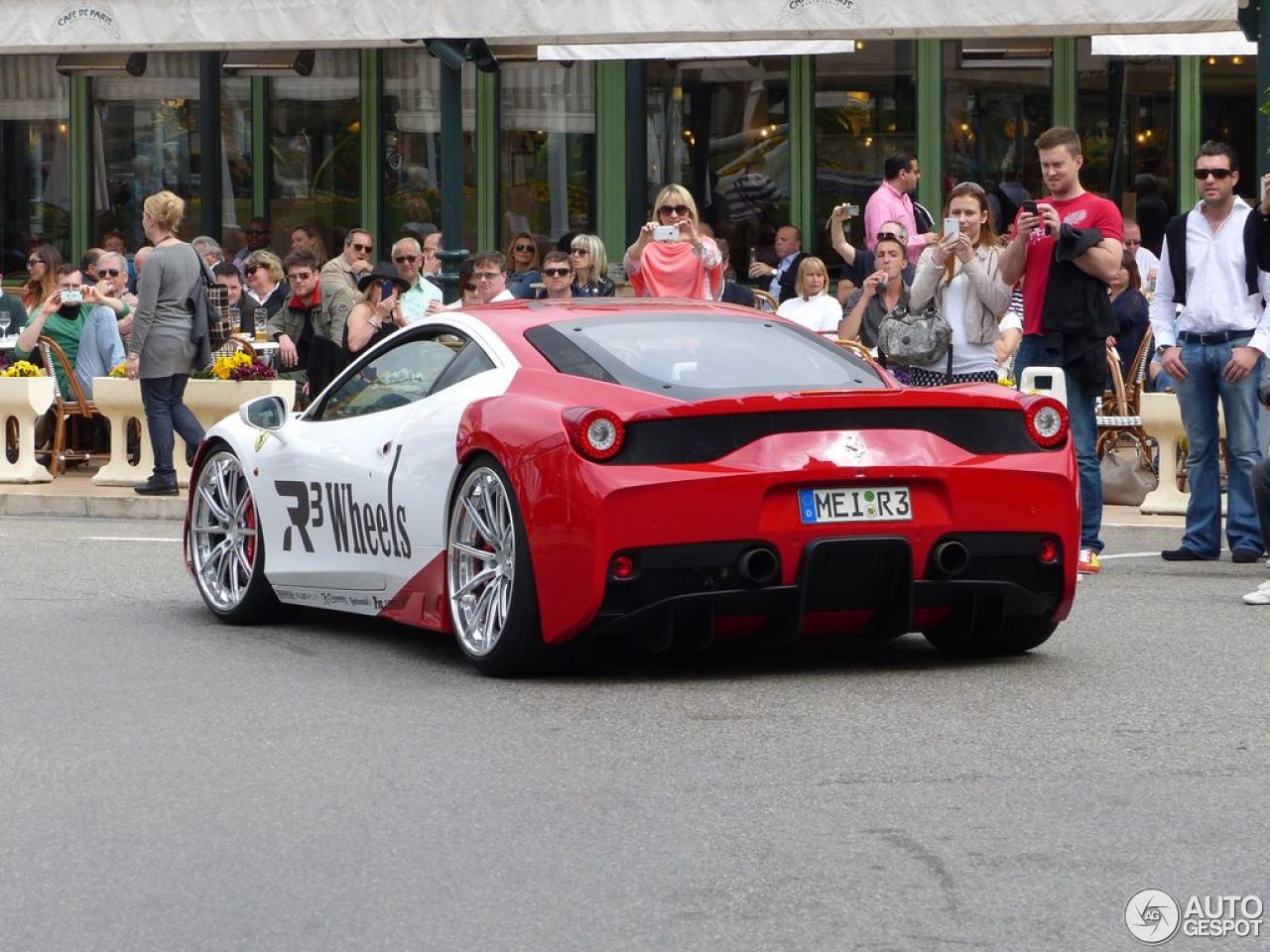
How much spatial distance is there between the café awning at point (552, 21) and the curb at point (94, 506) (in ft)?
11.6

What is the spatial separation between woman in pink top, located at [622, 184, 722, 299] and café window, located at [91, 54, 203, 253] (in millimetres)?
11988

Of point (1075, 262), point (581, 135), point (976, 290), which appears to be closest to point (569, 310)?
point (976, 290)

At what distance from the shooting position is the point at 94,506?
646 inches

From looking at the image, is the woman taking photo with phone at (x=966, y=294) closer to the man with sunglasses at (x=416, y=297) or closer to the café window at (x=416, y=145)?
the man with sunglasses at (x=416, y=297)

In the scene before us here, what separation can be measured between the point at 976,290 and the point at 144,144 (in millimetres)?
16965

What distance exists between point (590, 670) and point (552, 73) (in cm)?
1687

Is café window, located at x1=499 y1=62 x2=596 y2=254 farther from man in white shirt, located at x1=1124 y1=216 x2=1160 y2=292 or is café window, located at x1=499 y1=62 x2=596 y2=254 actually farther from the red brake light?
the red brake light

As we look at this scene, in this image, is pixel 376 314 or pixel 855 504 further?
pixel 376 314

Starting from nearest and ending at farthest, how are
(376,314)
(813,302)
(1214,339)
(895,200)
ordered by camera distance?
(1214,339) → (376,314) → (813,302) → (895,200)

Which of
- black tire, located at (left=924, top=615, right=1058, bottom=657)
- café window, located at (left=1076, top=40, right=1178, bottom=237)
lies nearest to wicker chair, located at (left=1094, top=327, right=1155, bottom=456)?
café window, located at (left=1076, top=40, right=1178, bottom=237)

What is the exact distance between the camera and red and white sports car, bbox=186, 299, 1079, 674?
7.84 m

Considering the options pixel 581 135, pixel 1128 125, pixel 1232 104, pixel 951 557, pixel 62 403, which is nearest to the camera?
pixel 951 557

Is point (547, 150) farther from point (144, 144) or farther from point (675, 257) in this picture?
point (675, 257)

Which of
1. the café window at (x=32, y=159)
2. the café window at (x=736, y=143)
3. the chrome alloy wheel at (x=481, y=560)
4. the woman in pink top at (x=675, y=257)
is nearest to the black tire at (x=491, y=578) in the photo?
the chrome alloy wheel at (x=481, y=560)
